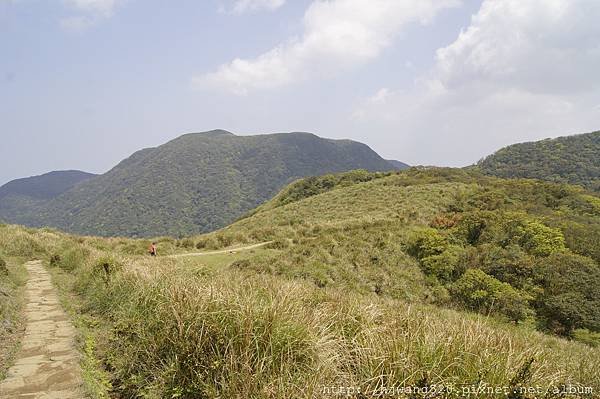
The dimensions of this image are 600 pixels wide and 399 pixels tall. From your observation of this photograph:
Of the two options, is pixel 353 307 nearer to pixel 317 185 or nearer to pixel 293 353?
pixel 293 353

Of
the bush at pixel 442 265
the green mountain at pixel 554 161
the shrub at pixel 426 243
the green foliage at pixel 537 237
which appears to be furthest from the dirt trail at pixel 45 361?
the green mountain at pixel 554 161

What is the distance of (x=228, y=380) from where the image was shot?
4043 millimetres

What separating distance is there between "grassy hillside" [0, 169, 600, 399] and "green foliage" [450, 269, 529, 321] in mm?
66

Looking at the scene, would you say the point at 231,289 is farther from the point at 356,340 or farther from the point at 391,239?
the point at 391,239

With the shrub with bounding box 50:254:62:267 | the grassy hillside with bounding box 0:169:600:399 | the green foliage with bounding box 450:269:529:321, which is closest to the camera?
the grassy hillside with bounding box 0:169:600:399

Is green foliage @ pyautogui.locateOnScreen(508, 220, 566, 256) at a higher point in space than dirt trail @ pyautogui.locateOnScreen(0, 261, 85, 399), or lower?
lower

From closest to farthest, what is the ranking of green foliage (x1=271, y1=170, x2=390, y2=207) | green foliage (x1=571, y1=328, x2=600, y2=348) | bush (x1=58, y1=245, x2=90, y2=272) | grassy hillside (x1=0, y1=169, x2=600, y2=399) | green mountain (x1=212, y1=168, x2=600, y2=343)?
grassy hillside (x1=0, y1=169, x2=600, y2=399) < green foliage (x1=571, y1=328, x2=600, y2=348) < bush (x1=58, y1=245, x2=90, y2=272) < green mountain (x1=212, y1=168, x2=600, y2=343) < green foliage (x1=271, y1=170, x2=390, y2=207)

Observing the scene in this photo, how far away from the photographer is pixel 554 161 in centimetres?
→ 7925

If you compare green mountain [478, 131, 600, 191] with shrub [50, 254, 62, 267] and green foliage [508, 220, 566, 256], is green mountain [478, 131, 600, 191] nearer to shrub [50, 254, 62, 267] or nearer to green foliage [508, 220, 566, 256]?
green foliage [508, 220, 566, 256]

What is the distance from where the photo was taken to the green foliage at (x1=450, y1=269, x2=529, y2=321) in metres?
14.1

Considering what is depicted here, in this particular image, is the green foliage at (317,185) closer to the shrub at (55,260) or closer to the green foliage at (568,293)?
the green foliage at (568,293)

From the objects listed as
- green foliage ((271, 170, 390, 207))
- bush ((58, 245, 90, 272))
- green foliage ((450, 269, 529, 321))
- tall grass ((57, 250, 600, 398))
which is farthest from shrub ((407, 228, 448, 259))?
green foliage ((271, 170, 390, 207))

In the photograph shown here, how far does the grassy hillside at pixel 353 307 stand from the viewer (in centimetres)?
394

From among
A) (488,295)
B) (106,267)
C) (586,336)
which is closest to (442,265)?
(488,295)
